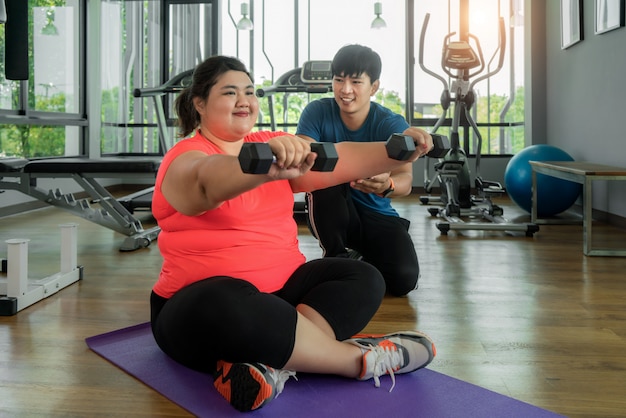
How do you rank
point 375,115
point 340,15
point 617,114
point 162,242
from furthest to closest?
point 340,15 < point 617,114 < point 375,115 < point 162,242

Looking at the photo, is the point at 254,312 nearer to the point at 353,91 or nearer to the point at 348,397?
the point at 348,397

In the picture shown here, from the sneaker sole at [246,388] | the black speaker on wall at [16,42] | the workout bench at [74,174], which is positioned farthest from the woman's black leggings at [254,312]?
the workout bench at [74,174]

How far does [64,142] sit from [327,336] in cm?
500

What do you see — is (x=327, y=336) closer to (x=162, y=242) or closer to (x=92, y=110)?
(x=162, y=242)

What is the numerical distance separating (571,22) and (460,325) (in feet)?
12.2

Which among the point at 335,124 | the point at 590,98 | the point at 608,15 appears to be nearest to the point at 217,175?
the point at 335,124

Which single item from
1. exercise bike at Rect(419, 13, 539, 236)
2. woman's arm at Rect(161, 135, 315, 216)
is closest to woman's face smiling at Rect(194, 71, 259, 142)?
woman's arm at Rect(161, 135, 315, 216)

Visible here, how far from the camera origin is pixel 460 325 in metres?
1.95

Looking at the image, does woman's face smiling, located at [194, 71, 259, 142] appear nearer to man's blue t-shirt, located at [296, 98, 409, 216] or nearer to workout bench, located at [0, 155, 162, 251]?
man's blue t-shirt, located at [296, 98, 409, 216]

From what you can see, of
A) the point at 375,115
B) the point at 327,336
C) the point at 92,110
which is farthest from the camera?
the point at 92,110

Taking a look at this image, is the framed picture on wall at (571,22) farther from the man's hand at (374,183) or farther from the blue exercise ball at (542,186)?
the man's hand at (374,183)

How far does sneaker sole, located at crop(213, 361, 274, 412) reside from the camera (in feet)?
4.08

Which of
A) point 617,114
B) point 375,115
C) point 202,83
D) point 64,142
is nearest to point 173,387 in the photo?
point 202,83

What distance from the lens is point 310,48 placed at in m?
6.59
